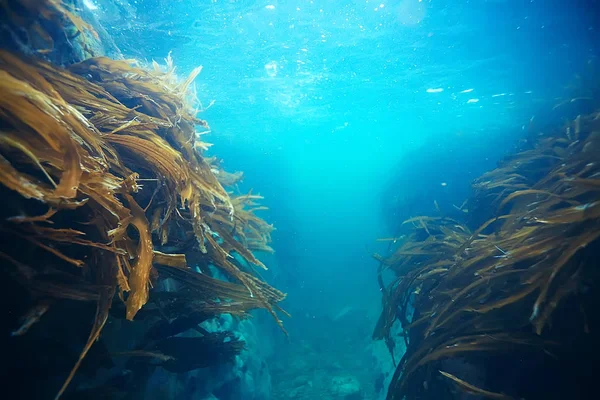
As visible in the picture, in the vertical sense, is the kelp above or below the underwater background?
below

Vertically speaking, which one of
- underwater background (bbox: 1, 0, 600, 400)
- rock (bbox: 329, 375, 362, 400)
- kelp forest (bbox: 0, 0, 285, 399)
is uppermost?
underwater background (bbox: 1, 0, 600, 400)

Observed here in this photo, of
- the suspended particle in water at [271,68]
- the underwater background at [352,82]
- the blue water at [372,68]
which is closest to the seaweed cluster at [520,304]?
the underwater background at [352,82]

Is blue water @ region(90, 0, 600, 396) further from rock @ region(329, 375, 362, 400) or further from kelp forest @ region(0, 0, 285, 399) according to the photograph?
kelp forest @ region(0, 0, 285, 399)

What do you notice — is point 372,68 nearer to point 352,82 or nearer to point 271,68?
point 352,82

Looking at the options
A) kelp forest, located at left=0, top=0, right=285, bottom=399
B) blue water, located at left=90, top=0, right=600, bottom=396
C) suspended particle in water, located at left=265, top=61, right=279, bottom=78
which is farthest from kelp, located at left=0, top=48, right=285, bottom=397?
suspended particle in water, located at left=265, top=61, right=279, bottom=78

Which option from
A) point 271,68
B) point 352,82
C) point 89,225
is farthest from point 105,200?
point 352,82

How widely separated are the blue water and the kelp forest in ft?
29.6

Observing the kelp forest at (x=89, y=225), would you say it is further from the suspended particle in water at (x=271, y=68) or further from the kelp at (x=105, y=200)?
the suspended particle in water at (x=271, y=68)

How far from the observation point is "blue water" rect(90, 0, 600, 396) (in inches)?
416

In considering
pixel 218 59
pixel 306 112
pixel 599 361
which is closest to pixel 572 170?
pixel 599 361

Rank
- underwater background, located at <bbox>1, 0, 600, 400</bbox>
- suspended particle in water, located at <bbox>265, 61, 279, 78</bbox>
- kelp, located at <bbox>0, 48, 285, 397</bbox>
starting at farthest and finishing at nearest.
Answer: suspended particle in water, located at <bbox>265, 61, 279, 78</bbox>
underwater background, located at <bbox>1, 0, 600, 400</bbox>
kelp, located at <bbox>0, 48, 285, 397</bbox>

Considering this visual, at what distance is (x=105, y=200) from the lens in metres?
1.96

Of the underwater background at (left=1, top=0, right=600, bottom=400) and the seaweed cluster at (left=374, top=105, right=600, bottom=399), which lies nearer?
the seaweed cluster at (left=374, top=105, right=600, bottom=399)

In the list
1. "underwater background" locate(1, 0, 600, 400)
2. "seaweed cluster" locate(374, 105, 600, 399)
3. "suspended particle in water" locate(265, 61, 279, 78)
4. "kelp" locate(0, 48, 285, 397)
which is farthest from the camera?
"suspended particle in water" locate(265, 61, 279, 78)
